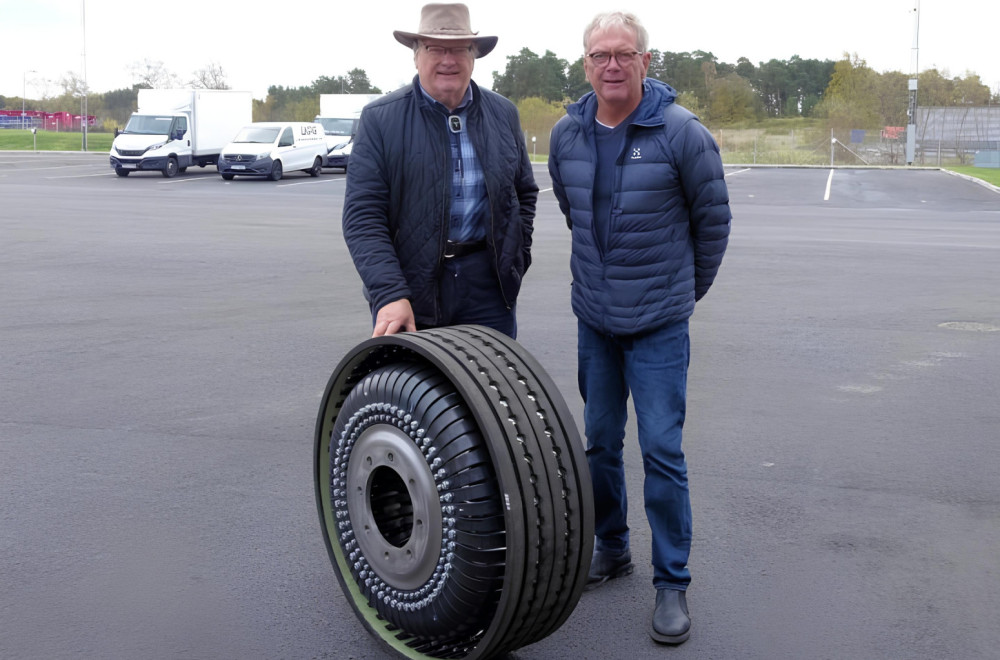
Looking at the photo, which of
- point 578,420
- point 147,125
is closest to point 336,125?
point 147,125

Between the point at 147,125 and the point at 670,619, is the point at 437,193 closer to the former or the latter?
the point at 670,619

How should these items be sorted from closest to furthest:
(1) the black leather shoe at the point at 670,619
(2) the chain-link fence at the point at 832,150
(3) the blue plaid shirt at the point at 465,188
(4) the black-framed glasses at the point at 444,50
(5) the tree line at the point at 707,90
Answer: (1) the black leather shoe at the point at 670,619 < (4) the black-framed glasses at the point at 444,50 < (3) the blue plaid shirt at the point at 465,188 < (2) the chain-link fence at the point at 832,150 < (5) the tree line at the point at 707,90

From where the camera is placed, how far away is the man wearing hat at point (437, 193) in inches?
145

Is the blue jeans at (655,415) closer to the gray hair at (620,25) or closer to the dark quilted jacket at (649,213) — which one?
the dark quilted jacket at (649,213)

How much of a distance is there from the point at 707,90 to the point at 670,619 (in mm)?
98815

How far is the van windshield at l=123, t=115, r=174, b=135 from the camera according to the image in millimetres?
33844

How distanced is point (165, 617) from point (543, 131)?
57.9m

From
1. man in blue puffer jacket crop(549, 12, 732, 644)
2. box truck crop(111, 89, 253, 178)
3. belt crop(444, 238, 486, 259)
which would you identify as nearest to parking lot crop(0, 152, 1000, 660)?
man in blue puffer jacket crop(549, 12, 732, 644)

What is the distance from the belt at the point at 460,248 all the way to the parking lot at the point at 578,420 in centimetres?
126

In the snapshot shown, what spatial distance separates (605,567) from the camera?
4.05 metres

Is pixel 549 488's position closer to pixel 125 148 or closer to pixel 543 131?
pixel 125 148

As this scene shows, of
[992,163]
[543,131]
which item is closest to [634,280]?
[992,163]

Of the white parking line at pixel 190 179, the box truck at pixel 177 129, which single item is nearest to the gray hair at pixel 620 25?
the white parking line at pixel 190 179

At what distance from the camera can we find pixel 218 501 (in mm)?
4895
